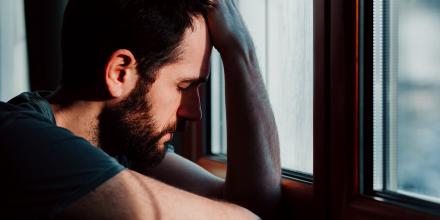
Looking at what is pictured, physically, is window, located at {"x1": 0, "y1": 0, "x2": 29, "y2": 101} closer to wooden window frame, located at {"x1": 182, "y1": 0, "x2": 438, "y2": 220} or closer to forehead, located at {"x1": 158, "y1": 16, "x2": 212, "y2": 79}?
forehead, located at {"x1": 158, "y1": 16, "x2": 212, "y2": 79}

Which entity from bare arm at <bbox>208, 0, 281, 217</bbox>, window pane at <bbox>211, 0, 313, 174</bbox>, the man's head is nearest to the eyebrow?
the man's head

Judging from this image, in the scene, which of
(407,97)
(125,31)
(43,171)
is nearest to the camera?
(43,171)

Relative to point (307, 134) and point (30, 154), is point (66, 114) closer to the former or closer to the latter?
point (30, 154)

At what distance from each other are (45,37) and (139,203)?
1.31 m

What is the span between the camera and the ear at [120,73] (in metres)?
1.07

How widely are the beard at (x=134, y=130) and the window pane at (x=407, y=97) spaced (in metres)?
0.47

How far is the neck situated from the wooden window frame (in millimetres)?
472

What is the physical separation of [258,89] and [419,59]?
16.1 inches

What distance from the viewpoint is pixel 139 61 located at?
3.55ft

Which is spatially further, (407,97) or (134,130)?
(134,130)

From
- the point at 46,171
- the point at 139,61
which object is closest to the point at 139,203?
the point at 46,171

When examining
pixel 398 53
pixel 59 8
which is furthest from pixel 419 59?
pixel 59 8

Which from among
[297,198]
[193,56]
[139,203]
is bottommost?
[297,198]

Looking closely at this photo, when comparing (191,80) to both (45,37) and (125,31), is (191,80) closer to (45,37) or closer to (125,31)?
(125,31)
